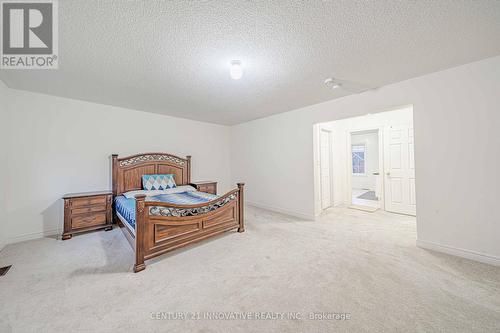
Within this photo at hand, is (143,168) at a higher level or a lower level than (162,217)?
higher

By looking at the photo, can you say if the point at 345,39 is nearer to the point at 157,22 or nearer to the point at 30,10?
the point at 157,22

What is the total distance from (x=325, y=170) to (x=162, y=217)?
12.4 feet

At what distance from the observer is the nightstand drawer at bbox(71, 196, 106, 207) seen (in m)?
2.88

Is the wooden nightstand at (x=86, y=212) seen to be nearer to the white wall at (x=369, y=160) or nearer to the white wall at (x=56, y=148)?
the white wall at (x=56, y=148)

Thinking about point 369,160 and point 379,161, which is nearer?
point 379,161

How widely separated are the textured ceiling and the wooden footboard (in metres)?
1.60

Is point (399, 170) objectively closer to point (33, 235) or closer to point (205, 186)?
point (205, 186)

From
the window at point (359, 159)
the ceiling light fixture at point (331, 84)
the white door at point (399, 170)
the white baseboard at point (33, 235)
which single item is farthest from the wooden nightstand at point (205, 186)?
the window at point (359, 159)

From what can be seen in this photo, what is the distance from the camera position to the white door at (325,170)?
428 cm

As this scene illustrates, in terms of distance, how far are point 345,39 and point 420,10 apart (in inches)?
20.6

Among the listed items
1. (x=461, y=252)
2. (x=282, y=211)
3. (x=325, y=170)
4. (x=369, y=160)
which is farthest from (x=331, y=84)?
(x=369, y=160)

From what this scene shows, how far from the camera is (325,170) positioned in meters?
4.49
